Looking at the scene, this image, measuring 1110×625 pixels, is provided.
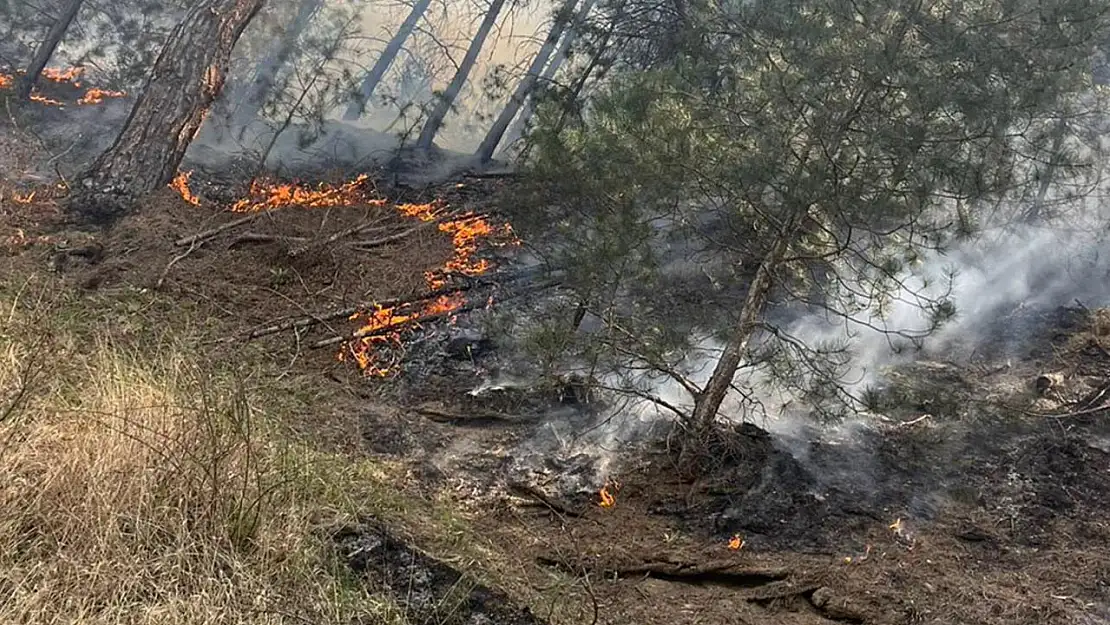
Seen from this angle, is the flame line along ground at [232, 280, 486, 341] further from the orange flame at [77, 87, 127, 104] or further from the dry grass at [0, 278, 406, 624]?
the orange flame at [77, 87, 127, 104]

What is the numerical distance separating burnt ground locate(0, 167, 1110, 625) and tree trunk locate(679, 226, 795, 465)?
251 millimetres

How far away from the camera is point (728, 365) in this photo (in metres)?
6.09

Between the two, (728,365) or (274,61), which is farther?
(274,61)

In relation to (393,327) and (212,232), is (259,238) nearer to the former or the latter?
(212,232)

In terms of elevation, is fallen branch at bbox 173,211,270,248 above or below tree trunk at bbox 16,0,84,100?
below

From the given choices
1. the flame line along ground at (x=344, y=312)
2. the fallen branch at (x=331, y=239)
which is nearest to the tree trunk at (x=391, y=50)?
the fallen branch at (x=331, y=239)

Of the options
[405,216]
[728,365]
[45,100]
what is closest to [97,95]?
[45,100]

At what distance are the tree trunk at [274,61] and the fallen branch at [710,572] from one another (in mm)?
14562

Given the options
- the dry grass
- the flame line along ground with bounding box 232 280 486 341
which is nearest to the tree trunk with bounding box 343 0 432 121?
the flame line along ground with bounding box 232 280 486 341

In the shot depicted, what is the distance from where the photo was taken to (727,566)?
205 inches

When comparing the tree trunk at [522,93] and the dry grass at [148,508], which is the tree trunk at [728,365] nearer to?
the dry grass at [148,508]

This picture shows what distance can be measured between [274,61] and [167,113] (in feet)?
40.1

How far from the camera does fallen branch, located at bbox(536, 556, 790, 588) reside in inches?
198

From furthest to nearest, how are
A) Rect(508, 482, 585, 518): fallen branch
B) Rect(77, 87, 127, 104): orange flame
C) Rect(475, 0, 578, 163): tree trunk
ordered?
Rect(77, 87, 127, 104): orange flame
Rect(475, 0, 578, 163): tree trunk
Rect(508, 482, 585, 518): fallen branch
